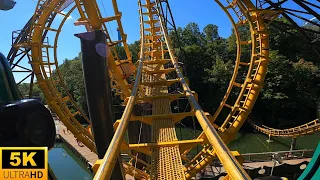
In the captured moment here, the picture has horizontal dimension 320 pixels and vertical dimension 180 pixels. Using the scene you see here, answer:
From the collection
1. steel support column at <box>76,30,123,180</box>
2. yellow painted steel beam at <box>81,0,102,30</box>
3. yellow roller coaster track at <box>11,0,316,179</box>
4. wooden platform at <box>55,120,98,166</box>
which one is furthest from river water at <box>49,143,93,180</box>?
yellow painted steel beam at <box>81,0,102,30</box>

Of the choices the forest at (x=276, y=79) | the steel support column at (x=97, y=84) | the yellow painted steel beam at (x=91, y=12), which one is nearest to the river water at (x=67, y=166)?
the forest at (x=276, y=79)

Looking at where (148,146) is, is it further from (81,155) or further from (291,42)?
(291,42)

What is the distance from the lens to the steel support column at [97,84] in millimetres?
3020

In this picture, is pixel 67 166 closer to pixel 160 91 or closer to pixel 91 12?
pixel 160 91

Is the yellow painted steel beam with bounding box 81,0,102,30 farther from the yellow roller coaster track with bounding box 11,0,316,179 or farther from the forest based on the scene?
the forest

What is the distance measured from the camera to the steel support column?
9.91ft

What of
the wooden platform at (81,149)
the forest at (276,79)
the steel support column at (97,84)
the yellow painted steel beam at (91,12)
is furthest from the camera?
the forest at (276,79)

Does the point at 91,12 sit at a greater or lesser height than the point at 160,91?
greater

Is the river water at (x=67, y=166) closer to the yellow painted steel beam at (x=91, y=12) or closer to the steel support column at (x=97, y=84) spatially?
the steel support column at (x=97, y=84)

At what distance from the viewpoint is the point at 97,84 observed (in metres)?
3.02

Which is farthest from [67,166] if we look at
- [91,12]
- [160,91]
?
[91,12]

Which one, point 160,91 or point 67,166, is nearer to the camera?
point 160,91

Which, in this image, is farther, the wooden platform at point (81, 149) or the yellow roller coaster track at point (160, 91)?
the wooden platform at point (81, 149)

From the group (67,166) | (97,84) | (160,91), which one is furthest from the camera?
(67,166)
